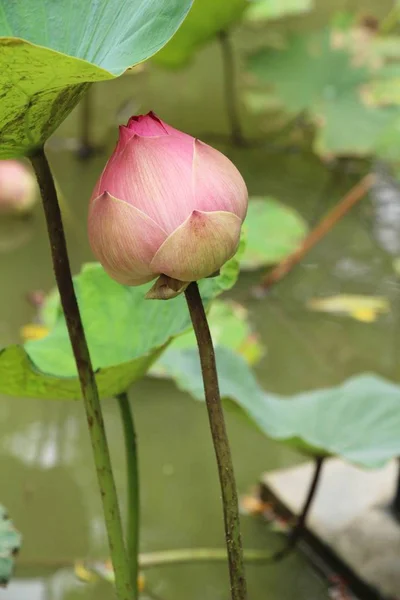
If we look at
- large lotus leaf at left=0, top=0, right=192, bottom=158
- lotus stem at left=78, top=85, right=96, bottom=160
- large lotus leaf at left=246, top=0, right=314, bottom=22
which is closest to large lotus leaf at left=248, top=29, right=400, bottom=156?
large lotus leaf at left=246, top=0, right=314, bottom=22

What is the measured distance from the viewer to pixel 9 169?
1.79m

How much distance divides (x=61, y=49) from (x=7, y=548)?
1.31 ft

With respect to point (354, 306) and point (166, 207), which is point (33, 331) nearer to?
point (354, 306)

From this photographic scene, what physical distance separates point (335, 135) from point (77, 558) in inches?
48.1

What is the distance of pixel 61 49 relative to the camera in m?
0.48

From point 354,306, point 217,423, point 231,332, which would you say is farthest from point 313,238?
point 217,423

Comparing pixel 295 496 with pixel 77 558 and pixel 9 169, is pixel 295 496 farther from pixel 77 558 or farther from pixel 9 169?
pixel 9 169

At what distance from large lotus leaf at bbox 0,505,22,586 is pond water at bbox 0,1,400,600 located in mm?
244

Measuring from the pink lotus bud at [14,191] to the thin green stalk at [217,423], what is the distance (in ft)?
4.63

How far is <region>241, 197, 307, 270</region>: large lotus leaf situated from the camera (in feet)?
5.24

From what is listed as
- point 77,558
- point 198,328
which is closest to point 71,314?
point 198,328

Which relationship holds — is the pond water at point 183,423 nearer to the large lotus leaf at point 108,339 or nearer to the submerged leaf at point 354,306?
the submerged leaf at point 354,306

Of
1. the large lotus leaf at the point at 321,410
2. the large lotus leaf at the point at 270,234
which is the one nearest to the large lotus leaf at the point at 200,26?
the large lotus leaf at the point at 270,234

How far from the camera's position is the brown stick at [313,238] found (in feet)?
5.10
